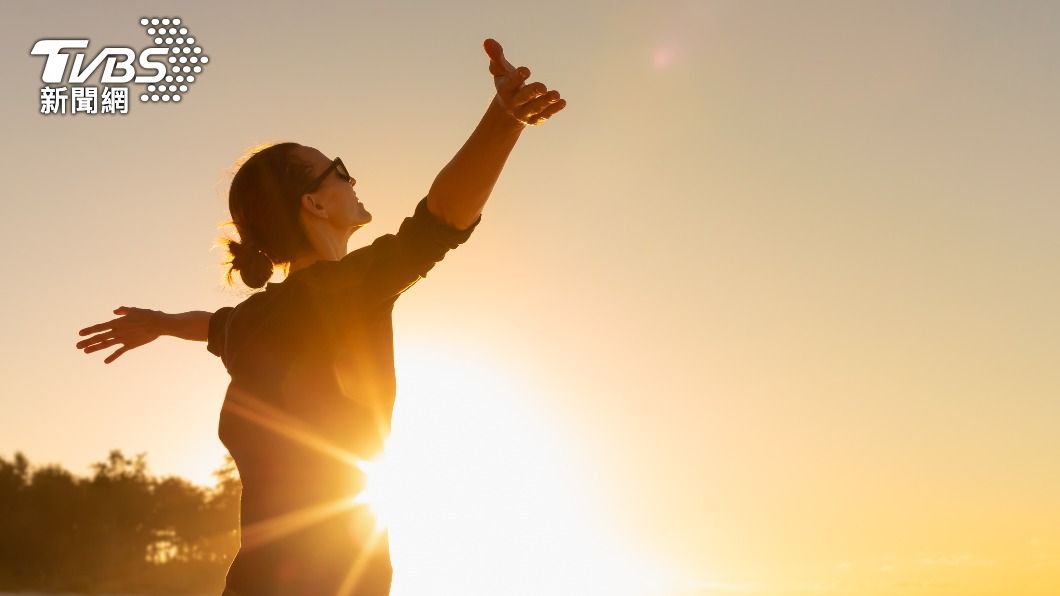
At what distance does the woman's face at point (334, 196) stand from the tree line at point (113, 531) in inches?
1692

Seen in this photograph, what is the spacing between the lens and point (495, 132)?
236 cm

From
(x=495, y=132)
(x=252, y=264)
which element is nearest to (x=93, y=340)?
(x=252, y=264)

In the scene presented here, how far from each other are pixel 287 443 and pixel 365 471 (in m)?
0.26

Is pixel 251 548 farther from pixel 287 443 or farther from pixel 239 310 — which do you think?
pixel 239 310

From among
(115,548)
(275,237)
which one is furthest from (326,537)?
(115,548)

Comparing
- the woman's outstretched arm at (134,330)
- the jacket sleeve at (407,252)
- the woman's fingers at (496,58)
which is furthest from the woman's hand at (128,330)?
the woman's fingers at (496,58)

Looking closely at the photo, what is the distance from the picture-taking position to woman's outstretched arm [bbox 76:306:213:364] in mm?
4473

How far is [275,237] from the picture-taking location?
3.43 meters

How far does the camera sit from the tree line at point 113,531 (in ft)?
153

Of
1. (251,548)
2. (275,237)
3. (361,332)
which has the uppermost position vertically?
(275,237)

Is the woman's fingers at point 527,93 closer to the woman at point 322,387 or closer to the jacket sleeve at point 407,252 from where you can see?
the woman at point 322,387

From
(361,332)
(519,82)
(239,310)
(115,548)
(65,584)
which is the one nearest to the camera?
(519,82)

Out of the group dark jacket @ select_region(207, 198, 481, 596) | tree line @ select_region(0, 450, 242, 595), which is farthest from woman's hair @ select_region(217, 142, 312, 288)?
tree line @ select_region(0, 450, 242, 595)

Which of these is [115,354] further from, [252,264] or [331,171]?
[331,171]
